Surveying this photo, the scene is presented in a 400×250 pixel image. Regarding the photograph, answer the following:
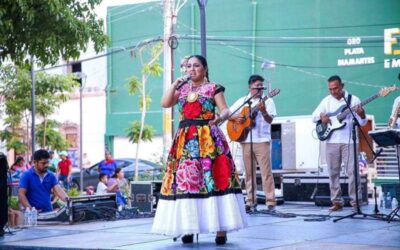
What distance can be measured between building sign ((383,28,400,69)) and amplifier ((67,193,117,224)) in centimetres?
1864

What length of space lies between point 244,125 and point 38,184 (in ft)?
10.2

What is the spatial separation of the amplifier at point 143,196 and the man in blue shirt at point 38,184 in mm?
1669

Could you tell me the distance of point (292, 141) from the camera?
17.9m

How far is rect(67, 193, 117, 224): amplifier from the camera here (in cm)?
1122

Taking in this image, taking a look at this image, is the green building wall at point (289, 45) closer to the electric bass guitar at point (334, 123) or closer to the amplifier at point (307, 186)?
the amplifier at point (307, 186)

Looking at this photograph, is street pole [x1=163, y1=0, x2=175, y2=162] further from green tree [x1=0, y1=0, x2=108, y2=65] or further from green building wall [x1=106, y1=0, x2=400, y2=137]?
green building wall [x1=106, y1=0, x2=400, y2=137]

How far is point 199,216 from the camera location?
7.57 m

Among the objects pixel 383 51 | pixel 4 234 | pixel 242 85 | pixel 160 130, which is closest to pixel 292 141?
pixel 4 234

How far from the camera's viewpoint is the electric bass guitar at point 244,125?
11.3m

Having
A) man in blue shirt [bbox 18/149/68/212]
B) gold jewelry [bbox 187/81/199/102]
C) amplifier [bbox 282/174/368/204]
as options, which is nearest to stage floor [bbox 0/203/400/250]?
man in blue shirt [bbox 18/149/68/212]

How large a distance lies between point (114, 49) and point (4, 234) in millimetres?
26719

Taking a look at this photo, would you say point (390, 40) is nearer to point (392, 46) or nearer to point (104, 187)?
point (392, 46)

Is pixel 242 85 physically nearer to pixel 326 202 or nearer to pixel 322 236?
pixel 326 202

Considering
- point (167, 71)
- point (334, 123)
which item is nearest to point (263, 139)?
point (334, 123)
